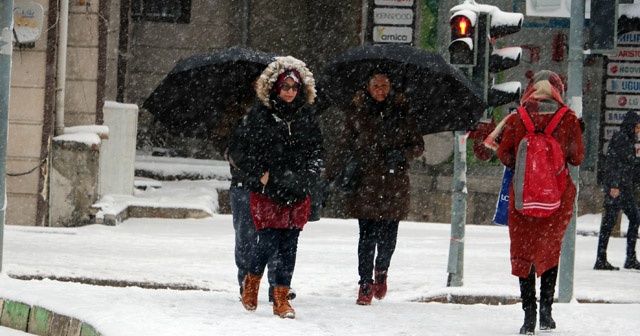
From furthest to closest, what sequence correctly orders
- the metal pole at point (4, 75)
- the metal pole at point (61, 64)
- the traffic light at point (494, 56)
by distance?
1. the metal pole at point (61, 64)
2. the traffic light at point (494, 56)
3. the metal pole at point (4, 75)

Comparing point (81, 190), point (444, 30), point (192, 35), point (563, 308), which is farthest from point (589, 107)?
point (563, 308)

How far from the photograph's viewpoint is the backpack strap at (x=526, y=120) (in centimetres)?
815

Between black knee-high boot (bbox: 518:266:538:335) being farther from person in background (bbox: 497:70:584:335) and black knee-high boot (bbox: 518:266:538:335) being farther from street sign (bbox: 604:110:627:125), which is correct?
street sign (bbox: 604:110:627:125)

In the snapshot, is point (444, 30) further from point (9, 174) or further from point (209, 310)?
point (209, 310)

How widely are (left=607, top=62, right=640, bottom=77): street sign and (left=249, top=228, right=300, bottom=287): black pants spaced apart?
541 inches

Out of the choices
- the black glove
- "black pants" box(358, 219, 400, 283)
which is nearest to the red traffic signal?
the black glove

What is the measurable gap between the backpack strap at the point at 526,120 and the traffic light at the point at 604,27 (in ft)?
7.21

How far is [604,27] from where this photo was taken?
33.4ft

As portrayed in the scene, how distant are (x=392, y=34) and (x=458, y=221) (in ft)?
32.1

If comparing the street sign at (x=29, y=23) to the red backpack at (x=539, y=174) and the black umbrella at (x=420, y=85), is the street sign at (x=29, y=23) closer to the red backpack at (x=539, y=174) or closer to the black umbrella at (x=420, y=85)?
the black umbrella at (x=420, y=85)

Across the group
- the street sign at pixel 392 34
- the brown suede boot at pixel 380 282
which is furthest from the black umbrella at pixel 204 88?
A: the street sign at pixel 392 34

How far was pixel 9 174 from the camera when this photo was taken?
1638 centimetres

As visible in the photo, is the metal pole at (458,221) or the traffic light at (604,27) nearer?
the traffic light at (604,27)

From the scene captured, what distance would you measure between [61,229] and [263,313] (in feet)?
24.5
